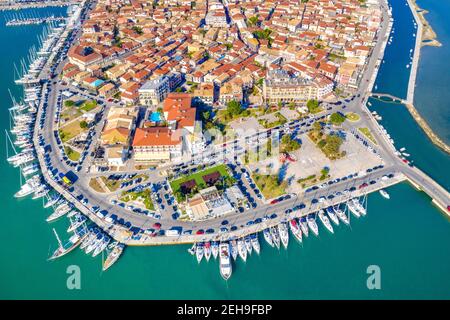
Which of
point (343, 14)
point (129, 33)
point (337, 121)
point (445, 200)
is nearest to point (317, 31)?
point (343, 14)

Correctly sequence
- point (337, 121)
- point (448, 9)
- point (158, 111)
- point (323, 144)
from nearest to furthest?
point (323, 144) → point (337, 121) → point (158, 111) → point (448, 9)

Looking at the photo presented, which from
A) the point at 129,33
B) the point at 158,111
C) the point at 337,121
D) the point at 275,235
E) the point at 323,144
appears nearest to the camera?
the point at 275,235

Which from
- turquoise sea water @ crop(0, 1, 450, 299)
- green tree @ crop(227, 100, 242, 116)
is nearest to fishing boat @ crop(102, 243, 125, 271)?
turquoise sea water @ crop(0, 1, 450, 299)

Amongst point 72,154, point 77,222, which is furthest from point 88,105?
point 77,222

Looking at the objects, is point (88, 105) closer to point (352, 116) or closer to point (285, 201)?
point (285, 201)

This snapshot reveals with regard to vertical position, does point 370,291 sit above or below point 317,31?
below

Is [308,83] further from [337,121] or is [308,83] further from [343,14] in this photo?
[343,14]
